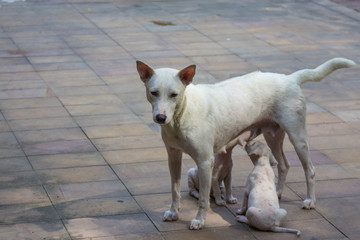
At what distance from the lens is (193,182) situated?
275 inches

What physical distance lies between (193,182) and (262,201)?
1009mm

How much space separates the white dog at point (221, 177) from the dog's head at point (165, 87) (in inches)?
38.1

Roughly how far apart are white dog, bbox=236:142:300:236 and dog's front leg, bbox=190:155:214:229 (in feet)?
1.18

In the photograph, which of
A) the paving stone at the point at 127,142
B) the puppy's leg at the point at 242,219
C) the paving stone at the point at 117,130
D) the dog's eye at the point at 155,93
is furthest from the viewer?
the paving stone at the point at 117,130

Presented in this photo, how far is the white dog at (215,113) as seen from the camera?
19.3 ft

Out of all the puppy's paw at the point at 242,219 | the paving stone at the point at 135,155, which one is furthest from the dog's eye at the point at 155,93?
the paving stone at the point at 135,155

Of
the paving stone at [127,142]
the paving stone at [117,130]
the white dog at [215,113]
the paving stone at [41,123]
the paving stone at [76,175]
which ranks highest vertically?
the white dog at [215,113]

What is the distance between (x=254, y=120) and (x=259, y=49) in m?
Result: 6.72

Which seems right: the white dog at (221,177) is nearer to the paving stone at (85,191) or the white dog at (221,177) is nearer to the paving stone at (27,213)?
the paving stone at (85,191)

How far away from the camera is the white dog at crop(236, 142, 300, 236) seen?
242 inches

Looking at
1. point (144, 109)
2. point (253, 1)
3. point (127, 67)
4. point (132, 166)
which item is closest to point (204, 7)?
point (253, 1)

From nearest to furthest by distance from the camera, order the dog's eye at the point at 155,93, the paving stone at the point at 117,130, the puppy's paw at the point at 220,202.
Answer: the dog's eye at the point at 155,93
the puppy's paw at the point at 220,202
the paving stone at the point at 117,130

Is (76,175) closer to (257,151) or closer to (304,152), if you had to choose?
(257,151)

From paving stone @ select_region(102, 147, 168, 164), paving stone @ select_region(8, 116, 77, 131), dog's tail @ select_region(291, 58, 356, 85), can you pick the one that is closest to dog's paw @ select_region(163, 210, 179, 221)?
paving stone @ select_region(102, 147, 168, 164)
